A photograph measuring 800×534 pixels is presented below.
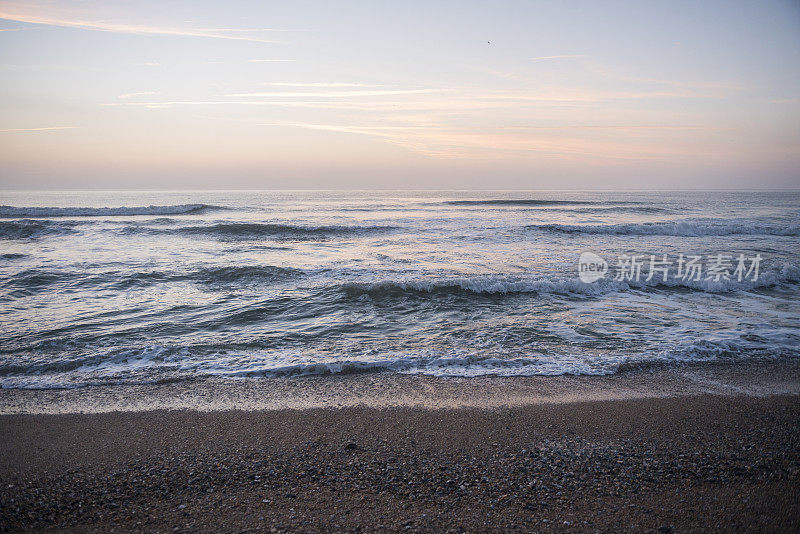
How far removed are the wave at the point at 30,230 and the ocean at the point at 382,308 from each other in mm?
2300

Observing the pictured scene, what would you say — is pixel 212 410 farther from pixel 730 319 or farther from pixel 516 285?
pixel 730 319

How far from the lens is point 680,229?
2053 centimetres

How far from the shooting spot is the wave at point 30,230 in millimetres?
18406

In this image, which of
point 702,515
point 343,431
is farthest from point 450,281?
point 702,515

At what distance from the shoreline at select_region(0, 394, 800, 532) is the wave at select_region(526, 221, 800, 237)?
1841 centimetres

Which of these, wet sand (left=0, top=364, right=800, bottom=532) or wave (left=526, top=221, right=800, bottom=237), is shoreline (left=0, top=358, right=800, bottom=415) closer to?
wet sand (left=0, top=364, right=800, bottom=532)

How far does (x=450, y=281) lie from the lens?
9.30 m

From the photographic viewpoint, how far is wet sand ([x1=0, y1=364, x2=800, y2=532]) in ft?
8.23

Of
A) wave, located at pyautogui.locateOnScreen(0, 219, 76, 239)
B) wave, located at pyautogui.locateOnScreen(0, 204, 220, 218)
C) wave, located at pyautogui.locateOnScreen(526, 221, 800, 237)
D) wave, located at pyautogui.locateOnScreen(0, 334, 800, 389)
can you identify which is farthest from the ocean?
wave, located at pyautogui.locateOnScreen(0, 204, 220, 218)

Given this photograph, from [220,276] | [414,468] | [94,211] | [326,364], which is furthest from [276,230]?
[414,468]

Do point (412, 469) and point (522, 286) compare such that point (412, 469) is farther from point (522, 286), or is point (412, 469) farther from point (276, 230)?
point (276, 230)

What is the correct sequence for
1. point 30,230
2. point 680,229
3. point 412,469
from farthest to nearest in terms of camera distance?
point 680,229
point 30,230
point 412,469

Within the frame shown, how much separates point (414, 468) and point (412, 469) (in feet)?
0.07

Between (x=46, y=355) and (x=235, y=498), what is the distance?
4.47 meters
